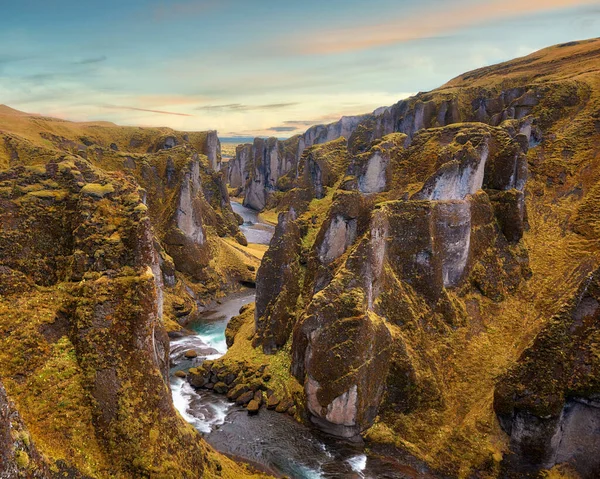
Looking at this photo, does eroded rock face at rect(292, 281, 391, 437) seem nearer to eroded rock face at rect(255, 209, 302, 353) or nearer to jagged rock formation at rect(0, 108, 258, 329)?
eroded rock face at rect(255, 209, 302, 353)

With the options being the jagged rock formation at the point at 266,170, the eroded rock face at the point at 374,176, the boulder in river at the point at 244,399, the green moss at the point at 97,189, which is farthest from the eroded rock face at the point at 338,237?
the jagged rock formation at the point at 266,170

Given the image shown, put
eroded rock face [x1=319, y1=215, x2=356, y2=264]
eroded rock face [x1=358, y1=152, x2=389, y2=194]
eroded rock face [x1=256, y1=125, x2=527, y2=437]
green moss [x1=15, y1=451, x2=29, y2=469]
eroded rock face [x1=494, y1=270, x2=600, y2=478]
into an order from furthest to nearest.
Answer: eroded rock face [x1=358, y1=152, x2=389, y2=194], eroded rock face [x1=319, y1=215, x2=356, y2=264], eroded rock face [x1=256, y1=125, x2=527, y2=437], eroded rock face [x1=494, y1=270, x2=600, y2=478], green moss [x1=15, y1=451, x2=29, y2=469]

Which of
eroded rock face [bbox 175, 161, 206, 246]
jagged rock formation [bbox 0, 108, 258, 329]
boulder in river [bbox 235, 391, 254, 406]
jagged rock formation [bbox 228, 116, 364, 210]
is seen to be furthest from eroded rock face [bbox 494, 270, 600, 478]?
jagged rock formation [bbox 228, 116, 364, 210]

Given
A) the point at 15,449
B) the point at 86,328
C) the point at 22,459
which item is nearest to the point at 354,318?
the point at 86,328

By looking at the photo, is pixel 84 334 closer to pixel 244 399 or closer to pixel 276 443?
pixel 276 443

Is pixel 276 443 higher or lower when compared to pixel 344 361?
lower

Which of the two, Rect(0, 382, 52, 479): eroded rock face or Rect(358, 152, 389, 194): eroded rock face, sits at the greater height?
Rect(358, 152, 389, 194): eroded rock face

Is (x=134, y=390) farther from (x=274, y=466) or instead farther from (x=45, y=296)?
(x=274, y=466)
